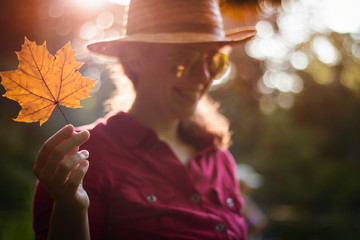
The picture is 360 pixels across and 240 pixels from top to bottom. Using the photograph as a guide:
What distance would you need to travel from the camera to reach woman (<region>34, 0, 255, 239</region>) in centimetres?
143

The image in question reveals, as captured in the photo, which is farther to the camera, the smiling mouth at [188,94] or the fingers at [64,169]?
the smiling mouth at [188,94]

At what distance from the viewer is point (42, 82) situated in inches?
43.4

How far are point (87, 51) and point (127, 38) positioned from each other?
1.11 feet

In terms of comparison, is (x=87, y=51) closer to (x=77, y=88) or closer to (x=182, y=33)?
Answer: (x=182, y=33)

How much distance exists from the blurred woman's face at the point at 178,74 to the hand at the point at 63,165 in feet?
2.50

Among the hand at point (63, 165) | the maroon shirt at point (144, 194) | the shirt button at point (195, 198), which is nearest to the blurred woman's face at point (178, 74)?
the maroon shirt at point (144, 194)

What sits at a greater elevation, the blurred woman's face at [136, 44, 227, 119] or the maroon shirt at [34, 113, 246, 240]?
the blurred woman's face at [136, 44, 227, 119]

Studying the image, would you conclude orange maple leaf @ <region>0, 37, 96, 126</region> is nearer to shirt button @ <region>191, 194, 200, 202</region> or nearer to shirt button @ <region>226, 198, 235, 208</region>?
shirt button @ <region>191, 194, 200, 202</region>

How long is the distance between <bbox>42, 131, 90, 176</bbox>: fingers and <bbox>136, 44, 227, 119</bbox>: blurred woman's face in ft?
2.53

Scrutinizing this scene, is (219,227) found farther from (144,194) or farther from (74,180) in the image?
(74,180)

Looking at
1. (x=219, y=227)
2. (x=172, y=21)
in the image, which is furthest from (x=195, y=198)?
(x=172, y=21)

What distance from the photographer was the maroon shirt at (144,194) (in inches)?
55.4

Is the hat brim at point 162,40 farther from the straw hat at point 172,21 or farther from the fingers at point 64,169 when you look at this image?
the fingers at point 64,169

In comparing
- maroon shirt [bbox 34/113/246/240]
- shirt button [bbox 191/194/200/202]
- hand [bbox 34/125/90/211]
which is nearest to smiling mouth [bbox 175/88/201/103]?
maroon shirt [bbox 34/113/246/240]
